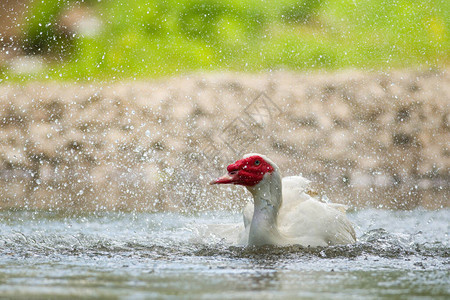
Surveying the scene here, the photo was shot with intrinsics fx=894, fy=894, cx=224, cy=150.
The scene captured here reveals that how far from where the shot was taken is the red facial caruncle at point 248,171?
5348 mm

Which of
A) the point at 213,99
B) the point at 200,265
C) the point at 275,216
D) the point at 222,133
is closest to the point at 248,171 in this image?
the point at 275,216

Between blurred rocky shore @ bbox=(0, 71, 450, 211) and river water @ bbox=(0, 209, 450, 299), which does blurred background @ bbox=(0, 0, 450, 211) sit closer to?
blurred rocky shore @ bbox=(0, 71, 450, 211)

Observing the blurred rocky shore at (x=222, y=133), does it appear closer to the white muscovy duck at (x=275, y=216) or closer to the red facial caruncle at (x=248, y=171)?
the white muscovy duck at (x=275, y=216)

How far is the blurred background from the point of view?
987cm

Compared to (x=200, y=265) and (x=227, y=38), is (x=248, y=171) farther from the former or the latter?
(x=227, y=38)

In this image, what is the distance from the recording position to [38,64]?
12219mm

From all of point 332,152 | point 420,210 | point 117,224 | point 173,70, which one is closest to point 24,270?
point 117,224

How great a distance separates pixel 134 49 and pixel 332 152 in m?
3.46

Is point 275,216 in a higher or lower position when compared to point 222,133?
lower

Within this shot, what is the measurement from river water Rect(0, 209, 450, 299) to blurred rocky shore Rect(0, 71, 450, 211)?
304 centimetres

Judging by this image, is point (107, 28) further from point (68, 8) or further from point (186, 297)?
point (186, 297)

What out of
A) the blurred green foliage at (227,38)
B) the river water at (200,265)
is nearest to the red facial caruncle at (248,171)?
the river water at (200,265)

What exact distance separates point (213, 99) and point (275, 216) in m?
5.79

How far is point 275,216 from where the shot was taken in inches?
211
